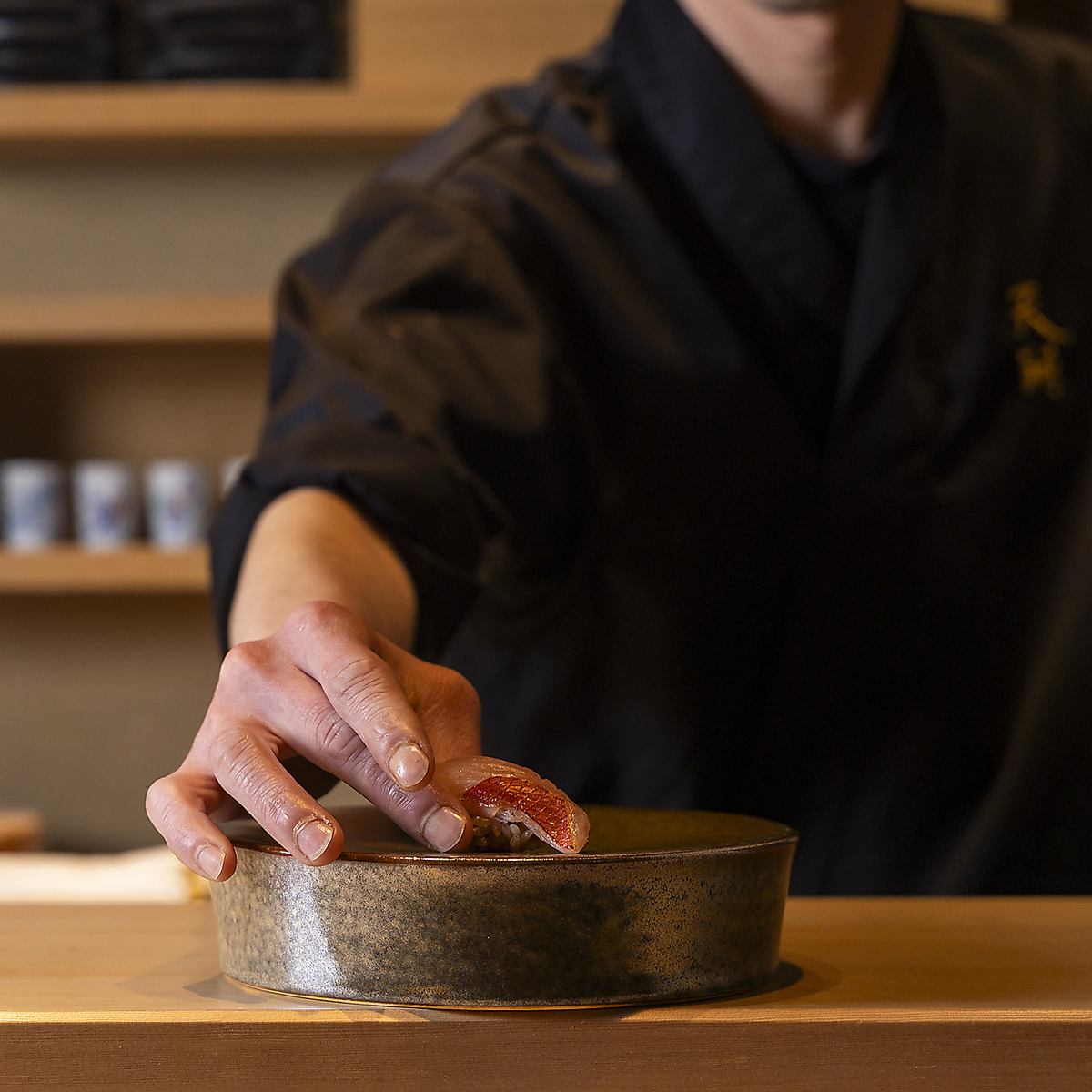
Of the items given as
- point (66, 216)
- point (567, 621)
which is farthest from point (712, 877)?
point (66, 216)

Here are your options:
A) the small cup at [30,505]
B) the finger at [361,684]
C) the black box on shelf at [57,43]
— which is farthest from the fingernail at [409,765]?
the black box on shelf at [57,43]

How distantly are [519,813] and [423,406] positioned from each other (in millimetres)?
442

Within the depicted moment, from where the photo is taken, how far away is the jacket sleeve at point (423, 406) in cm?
80

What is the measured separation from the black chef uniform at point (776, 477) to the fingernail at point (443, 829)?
523mm

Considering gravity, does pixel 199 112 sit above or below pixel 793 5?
below

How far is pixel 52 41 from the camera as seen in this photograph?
79.4 inches

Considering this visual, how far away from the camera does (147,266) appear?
7.38 ft

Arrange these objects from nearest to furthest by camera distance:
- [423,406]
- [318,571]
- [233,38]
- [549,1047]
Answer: [549,1047], [318,571], [423,406], [233,38]

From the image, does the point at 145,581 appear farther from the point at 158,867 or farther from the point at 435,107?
the point at 435,107

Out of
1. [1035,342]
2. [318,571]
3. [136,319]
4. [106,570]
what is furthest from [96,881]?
[1035,342]

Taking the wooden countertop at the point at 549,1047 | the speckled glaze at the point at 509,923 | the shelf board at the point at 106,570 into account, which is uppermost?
the speckled glaze at the point at 509,923

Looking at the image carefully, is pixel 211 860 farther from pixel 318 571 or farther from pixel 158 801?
pixel 318 571

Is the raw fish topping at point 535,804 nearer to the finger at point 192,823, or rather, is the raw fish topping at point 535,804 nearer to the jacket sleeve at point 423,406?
the finger at point 192,823

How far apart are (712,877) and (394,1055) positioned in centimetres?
11
